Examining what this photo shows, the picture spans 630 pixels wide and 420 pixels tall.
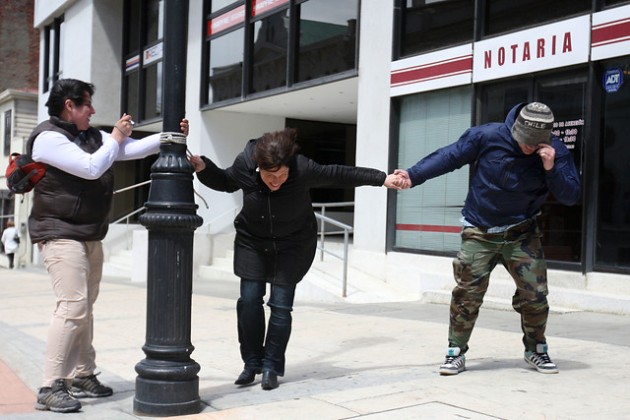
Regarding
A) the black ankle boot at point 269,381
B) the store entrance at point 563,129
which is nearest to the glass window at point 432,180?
the store entrance at point 563,129

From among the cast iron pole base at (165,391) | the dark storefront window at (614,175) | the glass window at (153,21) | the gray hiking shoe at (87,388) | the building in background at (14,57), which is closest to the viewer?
the cast iron pole base at (165,391)

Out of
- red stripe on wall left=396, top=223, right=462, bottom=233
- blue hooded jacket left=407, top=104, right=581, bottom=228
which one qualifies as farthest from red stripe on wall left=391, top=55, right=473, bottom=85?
blue hooded jacket left=407, top=104, right=581, bottom=228

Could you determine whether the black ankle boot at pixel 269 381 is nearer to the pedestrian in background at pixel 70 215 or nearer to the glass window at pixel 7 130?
the pedestrian in background at pixel 70 215

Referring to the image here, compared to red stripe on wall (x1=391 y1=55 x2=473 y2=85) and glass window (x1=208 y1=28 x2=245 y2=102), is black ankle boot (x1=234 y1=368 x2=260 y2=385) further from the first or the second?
glass window (x1=208 y1=28 x2=245 y2=102)

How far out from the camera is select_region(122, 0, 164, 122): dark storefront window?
2117 cm

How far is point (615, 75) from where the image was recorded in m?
8.82

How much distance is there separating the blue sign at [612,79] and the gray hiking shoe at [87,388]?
22.8ft

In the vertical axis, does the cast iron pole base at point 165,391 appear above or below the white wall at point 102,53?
below

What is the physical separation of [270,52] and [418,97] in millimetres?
4977

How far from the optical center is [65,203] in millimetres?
4344

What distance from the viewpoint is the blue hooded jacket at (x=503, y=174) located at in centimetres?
469

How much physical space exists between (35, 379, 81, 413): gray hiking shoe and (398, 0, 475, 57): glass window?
27.2ft

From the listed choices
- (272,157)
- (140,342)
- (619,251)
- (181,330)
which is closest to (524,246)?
(272,157)

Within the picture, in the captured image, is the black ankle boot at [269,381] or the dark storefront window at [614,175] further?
the dark storefront window at [614,175]
